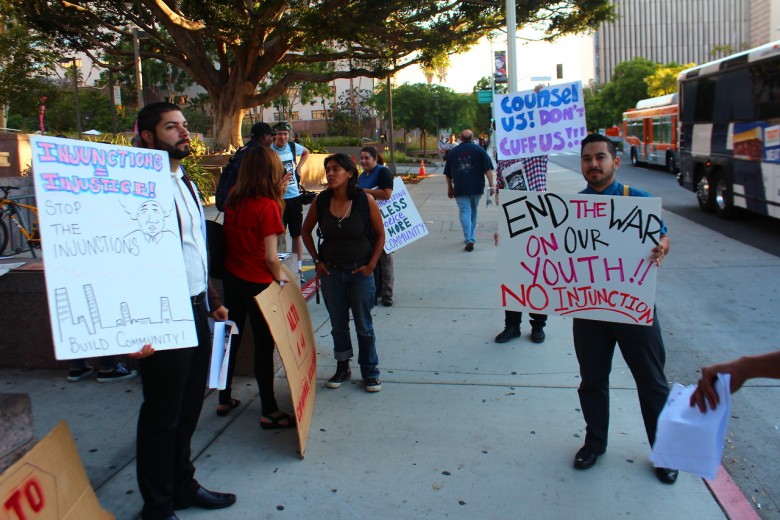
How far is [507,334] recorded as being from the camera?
611 cm

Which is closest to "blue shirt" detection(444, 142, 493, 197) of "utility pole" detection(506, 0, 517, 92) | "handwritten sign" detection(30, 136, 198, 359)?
"utility pole" detection(506, 0, 517, 92)

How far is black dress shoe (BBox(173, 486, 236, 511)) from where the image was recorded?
340 cm

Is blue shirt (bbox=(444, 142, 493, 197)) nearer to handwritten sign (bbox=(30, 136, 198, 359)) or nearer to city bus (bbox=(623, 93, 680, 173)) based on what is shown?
handwritten sign (bbox=(30, 136, 198, 359))

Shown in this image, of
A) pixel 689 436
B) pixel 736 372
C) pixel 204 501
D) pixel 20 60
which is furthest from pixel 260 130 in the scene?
pixel 20 60

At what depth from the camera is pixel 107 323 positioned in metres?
2.55

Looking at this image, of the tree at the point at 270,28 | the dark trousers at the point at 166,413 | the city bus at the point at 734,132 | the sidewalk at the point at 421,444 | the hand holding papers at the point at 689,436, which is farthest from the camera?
the tree at the point at 270,28

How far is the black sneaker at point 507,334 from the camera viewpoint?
19.9ft

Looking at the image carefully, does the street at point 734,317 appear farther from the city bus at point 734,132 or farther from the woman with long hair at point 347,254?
the woman with long hair at point 347,254

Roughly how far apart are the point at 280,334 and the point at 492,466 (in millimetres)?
1357

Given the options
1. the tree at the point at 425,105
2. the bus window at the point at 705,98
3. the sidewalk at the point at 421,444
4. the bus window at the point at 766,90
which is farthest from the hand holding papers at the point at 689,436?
the tree at the point at 425,105

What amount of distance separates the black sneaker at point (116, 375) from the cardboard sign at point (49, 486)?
2.35 metres

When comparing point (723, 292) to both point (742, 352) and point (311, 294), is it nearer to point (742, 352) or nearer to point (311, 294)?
point (742, 352)

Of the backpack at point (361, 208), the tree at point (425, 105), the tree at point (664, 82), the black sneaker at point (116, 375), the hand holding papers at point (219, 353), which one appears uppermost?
the tree at point (664, 82)

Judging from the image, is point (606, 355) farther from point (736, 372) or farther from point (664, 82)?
point (664, 82)
